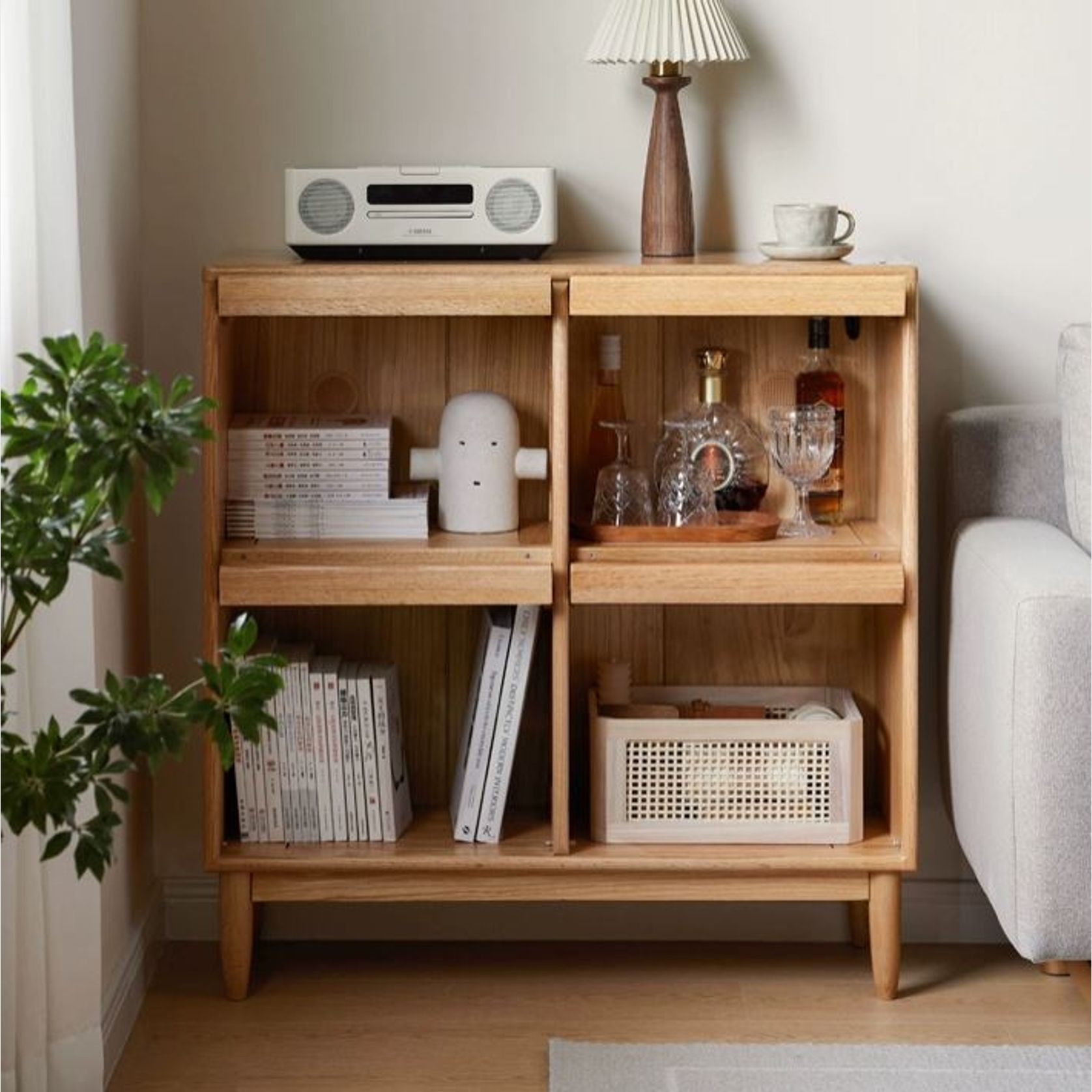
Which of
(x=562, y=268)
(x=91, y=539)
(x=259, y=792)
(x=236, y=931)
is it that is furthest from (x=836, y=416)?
(x=91, y=539)

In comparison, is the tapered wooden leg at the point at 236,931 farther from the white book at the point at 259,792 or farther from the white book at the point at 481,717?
the white book at the point at 481,717

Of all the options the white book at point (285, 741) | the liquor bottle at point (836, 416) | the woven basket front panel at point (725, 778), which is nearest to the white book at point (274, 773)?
the white book at point (285, 741)

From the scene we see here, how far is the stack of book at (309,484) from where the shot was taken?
8.39 feet

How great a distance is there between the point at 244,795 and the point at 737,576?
0.72 metres

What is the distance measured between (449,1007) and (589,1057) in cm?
26

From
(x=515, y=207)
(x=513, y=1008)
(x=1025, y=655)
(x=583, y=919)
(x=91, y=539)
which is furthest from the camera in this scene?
(x=583, y=919)

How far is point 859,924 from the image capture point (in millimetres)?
2801

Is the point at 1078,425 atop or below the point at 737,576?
atop

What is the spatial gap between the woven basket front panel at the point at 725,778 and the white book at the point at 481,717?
7.4 inches

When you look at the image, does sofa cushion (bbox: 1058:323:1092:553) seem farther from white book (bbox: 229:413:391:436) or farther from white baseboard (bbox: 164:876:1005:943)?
white book (bbox: 229:413:391:436)

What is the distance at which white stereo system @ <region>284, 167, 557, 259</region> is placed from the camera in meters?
2.49

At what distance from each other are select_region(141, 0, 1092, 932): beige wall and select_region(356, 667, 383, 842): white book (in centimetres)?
55

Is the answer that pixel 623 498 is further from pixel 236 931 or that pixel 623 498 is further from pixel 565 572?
pixel 236 931

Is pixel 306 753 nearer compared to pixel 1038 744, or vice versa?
pixel 1038 744
